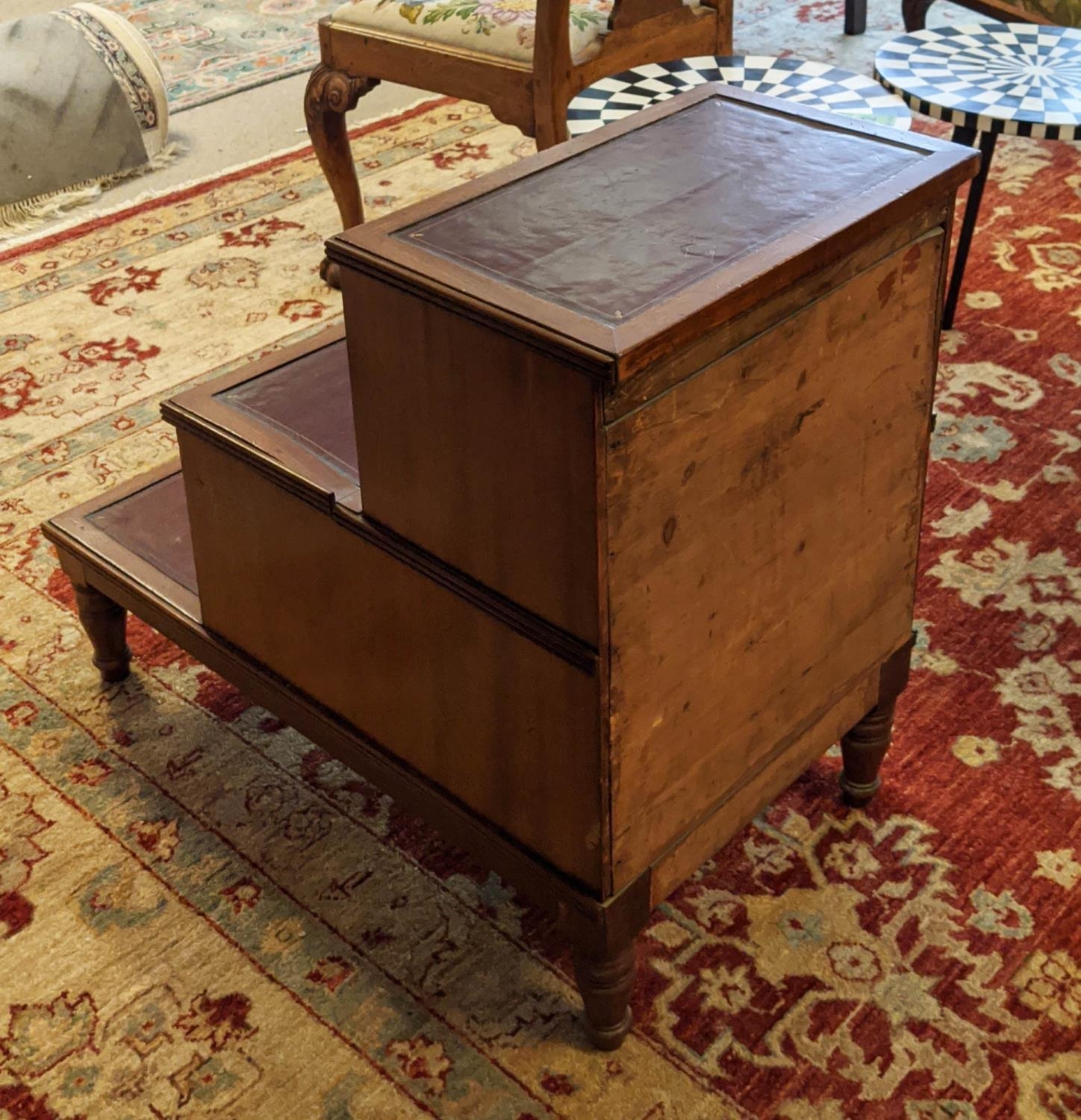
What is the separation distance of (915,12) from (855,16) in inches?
20.5

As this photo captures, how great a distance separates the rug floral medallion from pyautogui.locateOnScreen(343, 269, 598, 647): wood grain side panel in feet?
1.98

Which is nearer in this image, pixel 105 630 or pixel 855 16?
A: pixel 105 630

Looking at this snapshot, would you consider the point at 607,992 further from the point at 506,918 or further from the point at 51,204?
the point at 51,204

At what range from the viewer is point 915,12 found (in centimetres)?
403

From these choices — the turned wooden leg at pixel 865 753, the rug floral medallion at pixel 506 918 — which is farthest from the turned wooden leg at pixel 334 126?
the turned wooden leg at pixel 865 753

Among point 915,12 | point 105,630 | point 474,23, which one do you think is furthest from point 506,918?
point 915,12

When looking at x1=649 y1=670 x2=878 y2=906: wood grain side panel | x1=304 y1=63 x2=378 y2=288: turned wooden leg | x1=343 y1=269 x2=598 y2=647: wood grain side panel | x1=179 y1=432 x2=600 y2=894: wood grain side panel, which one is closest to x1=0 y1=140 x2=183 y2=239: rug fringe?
x1=304 y1=63 x2=378 y2=288: turned wooden leg

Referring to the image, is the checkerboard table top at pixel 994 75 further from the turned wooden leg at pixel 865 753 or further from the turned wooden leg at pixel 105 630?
the turned wooden leg at pixel 105 630

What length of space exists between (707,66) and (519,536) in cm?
190

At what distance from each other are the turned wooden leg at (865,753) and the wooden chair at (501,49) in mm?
1565

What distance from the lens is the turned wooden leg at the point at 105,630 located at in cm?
214

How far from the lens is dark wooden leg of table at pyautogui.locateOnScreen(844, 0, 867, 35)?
4.50m

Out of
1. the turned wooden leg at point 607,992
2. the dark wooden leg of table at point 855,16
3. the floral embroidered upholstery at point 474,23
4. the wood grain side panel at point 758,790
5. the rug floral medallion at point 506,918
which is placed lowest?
the rug floral medallion at point 506,918

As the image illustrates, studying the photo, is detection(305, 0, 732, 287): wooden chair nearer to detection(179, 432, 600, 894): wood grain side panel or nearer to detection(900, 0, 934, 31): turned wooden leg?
detection(900, 0, 934, 31): turned wooden leg
